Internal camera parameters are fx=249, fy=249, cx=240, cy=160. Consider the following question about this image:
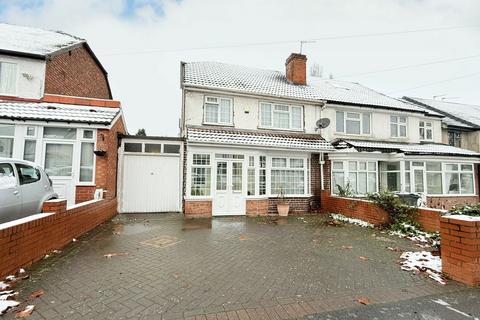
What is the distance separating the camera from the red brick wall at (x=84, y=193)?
8.38 meters

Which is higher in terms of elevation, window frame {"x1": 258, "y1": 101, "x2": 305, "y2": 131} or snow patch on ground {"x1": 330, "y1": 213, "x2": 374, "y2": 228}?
window frame {"x1": 258, "y1": 101, "x2": 305, "y2": 131}

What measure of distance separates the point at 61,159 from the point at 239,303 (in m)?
8.20

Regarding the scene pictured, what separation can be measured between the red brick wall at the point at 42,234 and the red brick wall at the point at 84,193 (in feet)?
4.15

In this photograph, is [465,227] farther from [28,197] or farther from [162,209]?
[162,209]

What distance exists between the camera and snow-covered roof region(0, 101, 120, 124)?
808 cm

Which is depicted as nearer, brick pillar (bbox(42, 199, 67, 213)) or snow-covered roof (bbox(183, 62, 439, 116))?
brick pillar (bbox(42, 199, 67, 213))

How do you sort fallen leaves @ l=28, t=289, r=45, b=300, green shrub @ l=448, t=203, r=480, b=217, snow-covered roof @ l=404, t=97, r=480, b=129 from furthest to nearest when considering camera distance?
snow-covered roof @ l=404, t=97, r=480, b=129 → green shrub @ l=448, t=203, r=480, b=217 → fallen leaves @ l=28, t=289, r=45, b=300

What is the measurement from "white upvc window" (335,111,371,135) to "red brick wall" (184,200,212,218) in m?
8.00

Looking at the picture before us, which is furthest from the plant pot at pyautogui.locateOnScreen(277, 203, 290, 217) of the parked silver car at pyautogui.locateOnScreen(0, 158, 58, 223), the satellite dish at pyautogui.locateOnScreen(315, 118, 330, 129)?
the parked silver car at pyautogui.locateOnScreen(0, 158, 58, 223)

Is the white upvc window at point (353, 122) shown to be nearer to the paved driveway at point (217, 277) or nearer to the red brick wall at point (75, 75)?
the paved driveway at point (217, 277)

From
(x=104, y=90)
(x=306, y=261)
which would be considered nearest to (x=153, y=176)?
(x=306, y=261)

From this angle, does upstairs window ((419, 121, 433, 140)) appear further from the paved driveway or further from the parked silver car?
the parked silver car

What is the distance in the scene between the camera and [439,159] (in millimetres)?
13164

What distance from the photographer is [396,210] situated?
25.5 feet
